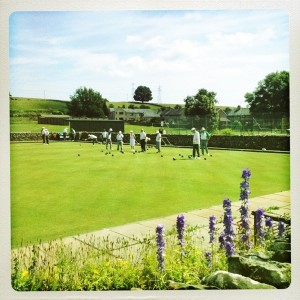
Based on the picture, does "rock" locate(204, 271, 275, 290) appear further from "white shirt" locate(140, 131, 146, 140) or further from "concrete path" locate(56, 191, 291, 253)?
"white shirt" locate(140, 131, 146, 140)

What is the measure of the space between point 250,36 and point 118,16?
1.47 meters

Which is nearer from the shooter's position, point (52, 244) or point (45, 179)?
point (52, 244)

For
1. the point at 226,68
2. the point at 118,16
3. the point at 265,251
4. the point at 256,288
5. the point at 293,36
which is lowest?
the point at 256,288

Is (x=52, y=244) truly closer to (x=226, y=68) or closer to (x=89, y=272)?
(x=89, y=272)

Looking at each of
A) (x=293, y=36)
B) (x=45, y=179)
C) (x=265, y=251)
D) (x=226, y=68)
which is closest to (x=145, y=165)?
(x=45, y=179)

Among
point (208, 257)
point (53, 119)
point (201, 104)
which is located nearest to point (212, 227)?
point (208, 257)

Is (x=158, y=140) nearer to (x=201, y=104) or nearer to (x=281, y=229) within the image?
(x=201, y=104)

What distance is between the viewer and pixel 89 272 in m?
3.33

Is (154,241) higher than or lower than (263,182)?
lower

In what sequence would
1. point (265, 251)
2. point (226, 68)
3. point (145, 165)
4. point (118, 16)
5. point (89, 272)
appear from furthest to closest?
1. point (145, 165)
2. point (226, 68)
3. point (118, 16)
4. point (265, 251)
5. point (89, 272)

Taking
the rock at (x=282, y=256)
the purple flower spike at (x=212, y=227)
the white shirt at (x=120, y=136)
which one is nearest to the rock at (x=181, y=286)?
the purple flower spike at (x=212, y=227)

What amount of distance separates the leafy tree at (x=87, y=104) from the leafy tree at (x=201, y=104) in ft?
3.31

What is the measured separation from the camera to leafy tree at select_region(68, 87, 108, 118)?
4168mm

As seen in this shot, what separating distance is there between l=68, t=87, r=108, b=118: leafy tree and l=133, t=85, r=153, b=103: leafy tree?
373mm
